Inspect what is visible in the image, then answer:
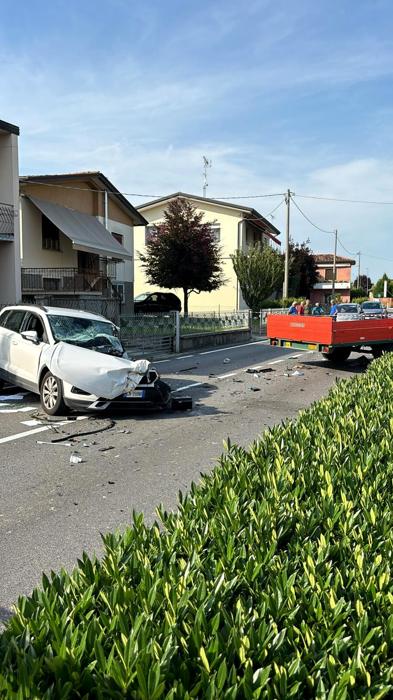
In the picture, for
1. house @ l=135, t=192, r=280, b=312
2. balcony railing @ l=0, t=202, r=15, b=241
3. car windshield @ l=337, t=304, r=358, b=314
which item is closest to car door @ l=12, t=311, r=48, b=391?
balcony railing @ l=0, t=202, r=15, b=241

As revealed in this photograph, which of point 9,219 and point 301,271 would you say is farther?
point 301,271

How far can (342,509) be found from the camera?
2.58 meters

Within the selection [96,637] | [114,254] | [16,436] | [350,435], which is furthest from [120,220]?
[96,637]

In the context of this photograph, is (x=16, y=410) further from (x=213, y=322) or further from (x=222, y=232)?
(x=222, y=232)

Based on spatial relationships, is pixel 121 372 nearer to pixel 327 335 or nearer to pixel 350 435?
pixel 350 435

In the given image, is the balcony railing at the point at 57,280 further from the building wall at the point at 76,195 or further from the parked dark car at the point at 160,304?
the parked dark car at the point at 160,304

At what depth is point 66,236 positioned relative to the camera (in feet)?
81.9

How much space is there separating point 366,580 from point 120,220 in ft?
102

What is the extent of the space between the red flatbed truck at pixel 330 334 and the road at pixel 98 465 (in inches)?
97.3

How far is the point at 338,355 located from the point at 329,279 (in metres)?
66.1

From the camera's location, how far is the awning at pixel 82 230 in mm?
23172

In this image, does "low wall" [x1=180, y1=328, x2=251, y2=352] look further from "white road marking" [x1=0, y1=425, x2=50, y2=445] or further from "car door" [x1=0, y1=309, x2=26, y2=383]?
"white road marking" [x1=0, y1=425, x2=50, y2=445]

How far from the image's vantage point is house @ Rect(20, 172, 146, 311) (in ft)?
77.4

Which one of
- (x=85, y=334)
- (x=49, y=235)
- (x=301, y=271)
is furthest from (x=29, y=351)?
(x=301, y=271)
